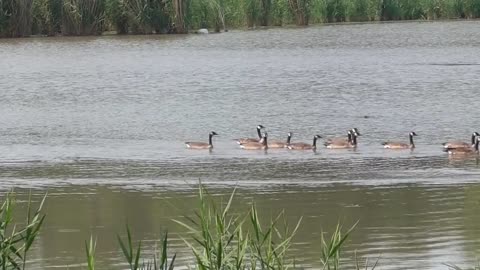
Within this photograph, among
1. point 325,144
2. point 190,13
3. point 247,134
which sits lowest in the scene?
point 247,134

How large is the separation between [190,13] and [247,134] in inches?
990

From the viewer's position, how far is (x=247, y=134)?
19375 millimetres

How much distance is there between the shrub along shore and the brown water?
3195 millimetres

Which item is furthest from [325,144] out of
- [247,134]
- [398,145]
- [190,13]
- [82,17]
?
[190,13]

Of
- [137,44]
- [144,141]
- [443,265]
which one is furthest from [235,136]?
[137,44]

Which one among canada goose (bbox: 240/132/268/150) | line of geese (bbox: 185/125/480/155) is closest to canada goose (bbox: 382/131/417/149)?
line of geese (bbox: 185/125/480/155)

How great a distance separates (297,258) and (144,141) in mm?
8802

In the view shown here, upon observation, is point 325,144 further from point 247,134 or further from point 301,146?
point 247,134

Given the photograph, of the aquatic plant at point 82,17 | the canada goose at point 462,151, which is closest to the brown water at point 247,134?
the canada goose at point 462,151

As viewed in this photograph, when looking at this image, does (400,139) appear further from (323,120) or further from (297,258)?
(297,258)

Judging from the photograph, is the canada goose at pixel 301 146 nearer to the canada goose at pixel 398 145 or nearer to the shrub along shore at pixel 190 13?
the canada goose at pixel 398 145

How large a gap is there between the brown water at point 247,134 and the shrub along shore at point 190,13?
3.19m

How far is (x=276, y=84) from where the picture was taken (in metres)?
27.1

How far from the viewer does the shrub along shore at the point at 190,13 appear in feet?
138
